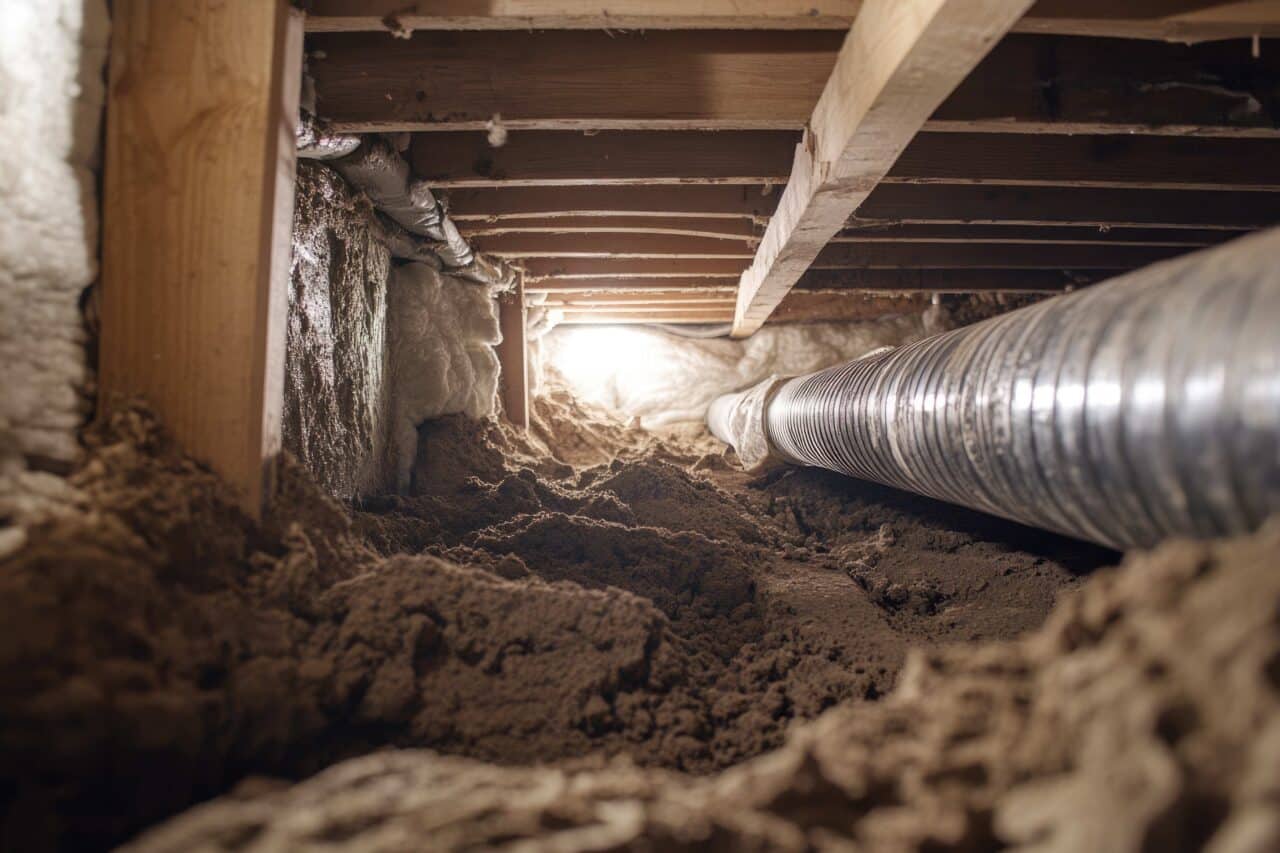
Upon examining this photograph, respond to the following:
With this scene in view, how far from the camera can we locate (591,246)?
3846 millimetres

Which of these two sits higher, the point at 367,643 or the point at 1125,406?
the point at 1125,406

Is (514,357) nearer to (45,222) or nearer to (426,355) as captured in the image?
(426,355)

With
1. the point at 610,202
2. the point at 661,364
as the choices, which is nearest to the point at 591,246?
the point at 610,202

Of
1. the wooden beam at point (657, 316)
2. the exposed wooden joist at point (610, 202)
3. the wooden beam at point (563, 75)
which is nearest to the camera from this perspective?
the wooden beam at point (563, 75)

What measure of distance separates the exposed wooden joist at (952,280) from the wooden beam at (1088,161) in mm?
1971

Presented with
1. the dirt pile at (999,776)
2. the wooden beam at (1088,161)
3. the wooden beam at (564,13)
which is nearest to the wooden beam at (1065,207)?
the wooden beam at (1088,161)

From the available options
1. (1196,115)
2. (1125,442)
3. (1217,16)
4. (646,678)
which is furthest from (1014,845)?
(1196,115)

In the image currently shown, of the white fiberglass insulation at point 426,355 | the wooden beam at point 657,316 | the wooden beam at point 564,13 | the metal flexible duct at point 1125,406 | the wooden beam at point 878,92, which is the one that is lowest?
the metal flexible duct at point 1125,406

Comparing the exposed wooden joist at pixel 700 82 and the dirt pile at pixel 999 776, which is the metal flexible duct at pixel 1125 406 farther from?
the exposed wooden joist at pixel 700 82

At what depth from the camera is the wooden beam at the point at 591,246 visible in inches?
151

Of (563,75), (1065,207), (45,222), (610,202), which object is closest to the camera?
(45,222)

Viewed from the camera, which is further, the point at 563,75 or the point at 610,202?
the point at 610,202

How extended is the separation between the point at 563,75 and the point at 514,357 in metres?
2.76

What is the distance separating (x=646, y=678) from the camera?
1.28m
